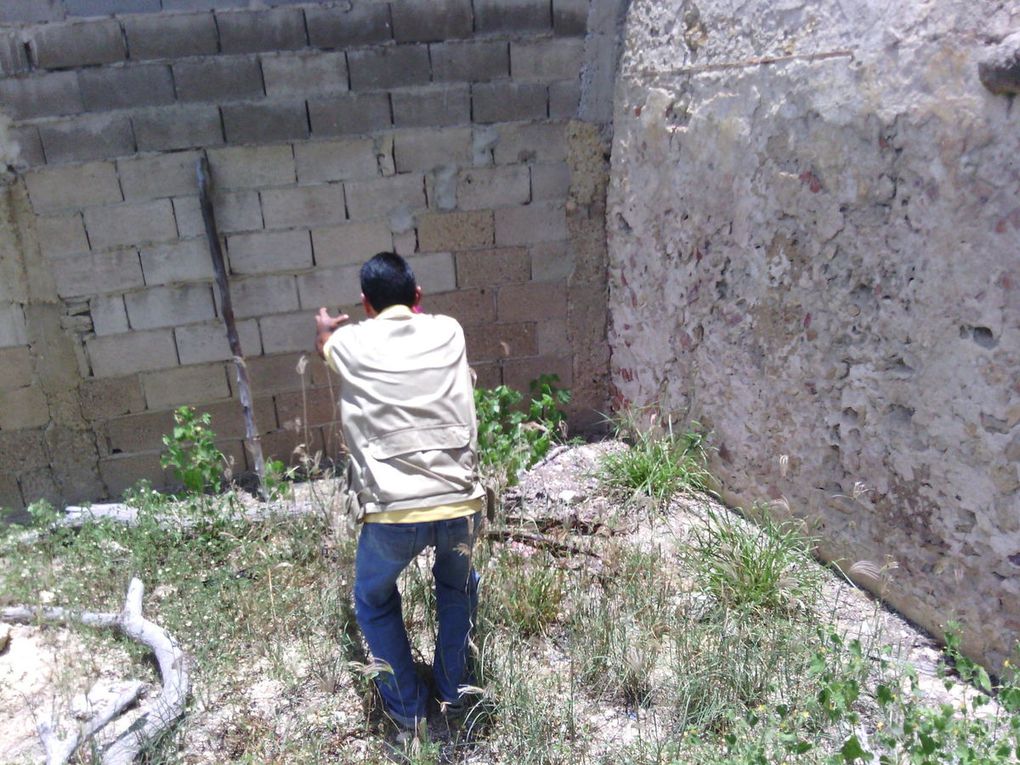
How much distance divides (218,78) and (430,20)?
1.02 m

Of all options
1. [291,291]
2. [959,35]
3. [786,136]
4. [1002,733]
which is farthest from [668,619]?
[291,291]

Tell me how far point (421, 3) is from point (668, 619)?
2.96 m

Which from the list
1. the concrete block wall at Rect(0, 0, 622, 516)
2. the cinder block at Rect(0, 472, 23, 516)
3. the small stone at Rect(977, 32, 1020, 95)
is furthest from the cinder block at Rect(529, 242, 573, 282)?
the cinder block at Rect(0, 472, 23, 516)

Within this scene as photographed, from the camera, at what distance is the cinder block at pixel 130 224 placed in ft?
12.8

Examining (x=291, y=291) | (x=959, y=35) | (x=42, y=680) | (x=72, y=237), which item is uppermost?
(x=959, y=35)

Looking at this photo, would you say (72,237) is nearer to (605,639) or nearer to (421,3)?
(421,3)

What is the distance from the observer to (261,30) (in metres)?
3.81

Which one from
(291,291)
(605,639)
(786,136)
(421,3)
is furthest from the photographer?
(291,291)

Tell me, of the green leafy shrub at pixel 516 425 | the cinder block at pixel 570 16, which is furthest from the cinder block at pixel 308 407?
the cinder block at pixel 570 16

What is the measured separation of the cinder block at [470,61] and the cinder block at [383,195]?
20.0 inches

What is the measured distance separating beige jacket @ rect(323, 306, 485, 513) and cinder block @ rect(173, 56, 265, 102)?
1936 mm

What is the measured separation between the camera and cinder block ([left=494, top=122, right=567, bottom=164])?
4.26 metres

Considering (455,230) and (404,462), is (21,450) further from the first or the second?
(404,462)

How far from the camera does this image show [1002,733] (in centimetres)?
244
